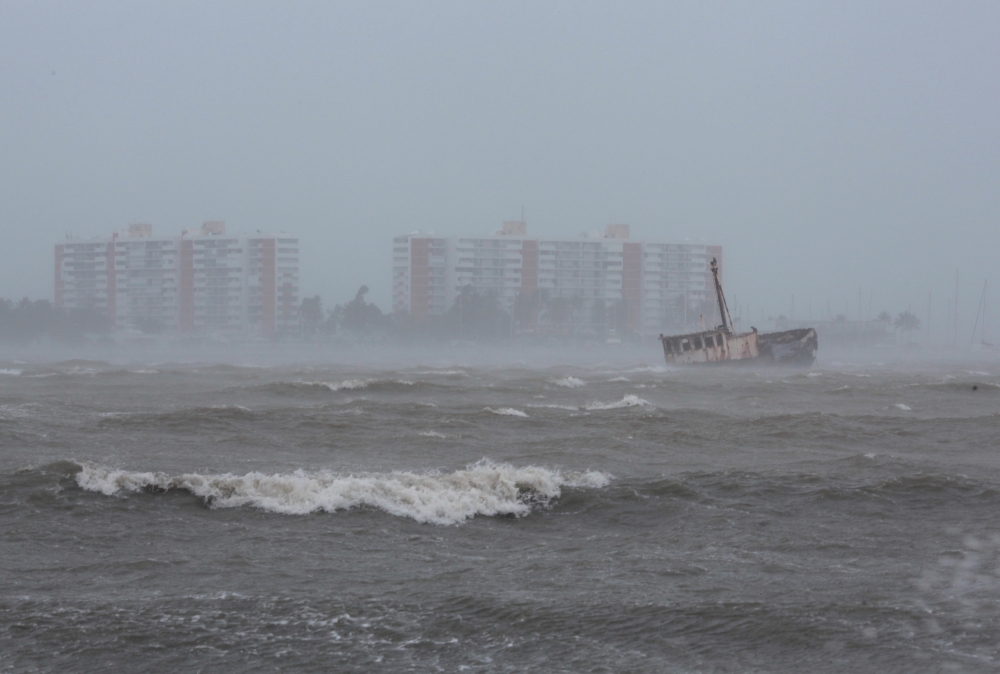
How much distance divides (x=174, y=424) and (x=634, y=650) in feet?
49.5

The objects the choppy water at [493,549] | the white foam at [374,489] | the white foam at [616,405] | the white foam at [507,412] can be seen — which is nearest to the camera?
the choppy water at [493,549]

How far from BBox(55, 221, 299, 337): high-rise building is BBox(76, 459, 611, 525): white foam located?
139 meters

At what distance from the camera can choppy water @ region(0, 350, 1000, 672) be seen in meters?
6.84

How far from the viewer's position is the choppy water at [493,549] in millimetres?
6844

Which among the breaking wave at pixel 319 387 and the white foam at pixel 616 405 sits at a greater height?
the white foam at pixel 616 405

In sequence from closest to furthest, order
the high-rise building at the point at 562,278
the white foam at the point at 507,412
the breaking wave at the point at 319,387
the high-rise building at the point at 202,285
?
the white foam at the point at 507,412
the breaking wave at the point at 319,387
the high-rise building at the point at 202,285
the high-rise building at the point at 562,278

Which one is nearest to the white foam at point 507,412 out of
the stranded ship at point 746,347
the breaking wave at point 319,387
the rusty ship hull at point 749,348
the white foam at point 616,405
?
the white foam at point 616,405

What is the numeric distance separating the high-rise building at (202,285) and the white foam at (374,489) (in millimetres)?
139224

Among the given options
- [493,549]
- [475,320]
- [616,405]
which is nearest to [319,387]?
[616,405]

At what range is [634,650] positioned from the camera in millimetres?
6801

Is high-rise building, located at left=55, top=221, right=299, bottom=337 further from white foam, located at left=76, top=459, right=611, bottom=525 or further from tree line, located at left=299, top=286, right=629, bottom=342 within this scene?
white foam, located at left=76, top=459, right=611, bottom=525

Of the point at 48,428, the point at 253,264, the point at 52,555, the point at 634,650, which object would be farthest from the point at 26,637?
the point at 253,264

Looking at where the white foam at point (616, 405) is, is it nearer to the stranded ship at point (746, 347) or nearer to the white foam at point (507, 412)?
the white foam at point (507, 412)

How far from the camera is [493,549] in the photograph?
978 centimetres
